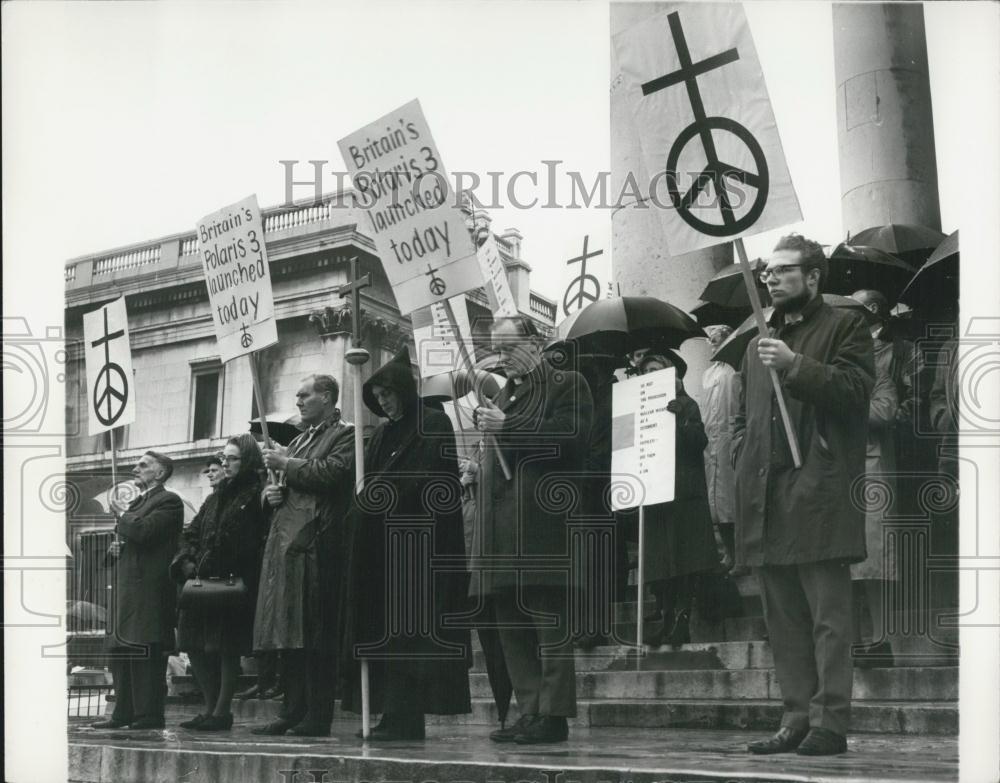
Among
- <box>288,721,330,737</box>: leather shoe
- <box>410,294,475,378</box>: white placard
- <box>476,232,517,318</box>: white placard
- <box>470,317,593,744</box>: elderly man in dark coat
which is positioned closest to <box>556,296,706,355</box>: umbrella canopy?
<box>476,232,517,318</box>: white placard

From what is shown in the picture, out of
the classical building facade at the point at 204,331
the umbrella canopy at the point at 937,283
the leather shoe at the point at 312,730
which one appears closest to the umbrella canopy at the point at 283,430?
the classical building facade at the point at 204,331

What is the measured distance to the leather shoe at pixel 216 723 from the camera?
8742 mm

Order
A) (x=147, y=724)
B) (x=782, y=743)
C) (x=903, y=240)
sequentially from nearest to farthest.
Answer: (x=782, y=743) < (x=147, y=724) < (x=903, y=240)

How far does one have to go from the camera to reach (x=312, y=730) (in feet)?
27.1

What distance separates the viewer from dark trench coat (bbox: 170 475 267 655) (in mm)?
8898

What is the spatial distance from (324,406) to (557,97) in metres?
2.71

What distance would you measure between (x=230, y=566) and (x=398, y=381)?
1.73m

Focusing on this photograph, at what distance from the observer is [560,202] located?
9258 mm

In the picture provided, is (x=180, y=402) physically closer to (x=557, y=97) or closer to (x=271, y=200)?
(x=271, y=200)

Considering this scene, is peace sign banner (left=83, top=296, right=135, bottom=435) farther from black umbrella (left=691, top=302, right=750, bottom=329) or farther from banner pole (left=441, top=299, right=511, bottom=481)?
black umbrella (left=691, top=302, right=750, bottom=329)

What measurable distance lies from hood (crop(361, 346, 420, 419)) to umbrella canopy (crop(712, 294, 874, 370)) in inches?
69.4

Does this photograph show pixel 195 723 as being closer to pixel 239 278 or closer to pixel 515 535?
pixel 515 535

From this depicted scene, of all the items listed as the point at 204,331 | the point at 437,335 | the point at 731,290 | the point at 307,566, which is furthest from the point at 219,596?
the point at 731,290

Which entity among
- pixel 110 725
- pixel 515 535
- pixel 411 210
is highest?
pixel 411 210
